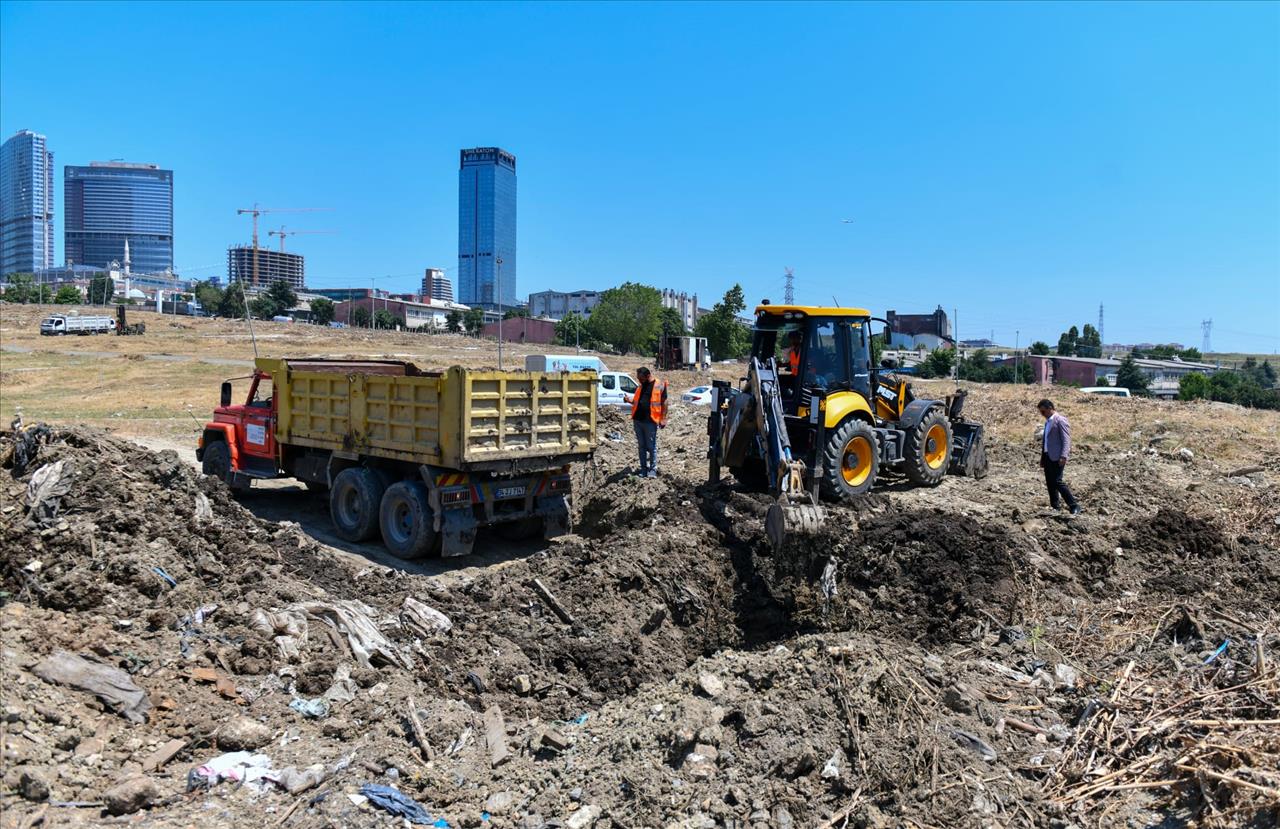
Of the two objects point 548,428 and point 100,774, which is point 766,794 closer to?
point 100,774

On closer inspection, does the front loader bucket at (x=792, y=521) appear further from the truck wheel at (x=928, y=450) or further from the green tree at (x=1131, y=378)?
the green tree at (x=1131, y=378)

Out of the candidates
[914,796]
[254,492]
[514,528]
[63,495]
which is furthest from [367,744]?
[254,492]

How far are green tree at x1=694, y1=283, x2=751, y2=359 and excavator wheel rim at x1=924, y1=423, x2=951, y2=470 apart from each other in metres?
51.4

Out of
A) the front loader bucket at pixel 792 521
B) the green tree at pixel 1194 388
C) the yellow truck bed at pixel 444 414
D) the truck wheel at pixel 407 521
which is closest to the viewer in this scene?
the front loader bucket at pixel 792 521

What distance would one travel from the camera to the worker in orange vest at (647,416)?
474 inches

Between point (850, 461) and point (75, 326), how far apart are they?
2136 inches

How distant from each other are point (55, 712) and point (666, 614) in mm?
4440

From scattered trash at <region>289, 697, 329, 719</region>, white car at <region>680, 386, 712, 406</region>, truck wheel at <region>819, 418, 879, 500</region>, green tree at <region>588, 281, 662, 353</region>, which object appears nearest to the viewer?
scattered trash at <region>289, 697, 329, 719</region>

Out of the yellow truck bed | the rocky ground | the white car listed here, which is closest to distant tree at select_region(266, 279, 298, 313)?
the white car

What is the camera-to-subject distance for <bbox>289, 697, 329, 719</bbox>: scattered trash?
548 cm

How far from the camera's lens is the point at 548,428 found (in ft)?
32.5

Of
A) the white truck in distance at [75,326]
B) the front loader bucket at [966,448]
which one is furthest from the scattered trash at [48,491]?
the white truck in distance at [75,326]

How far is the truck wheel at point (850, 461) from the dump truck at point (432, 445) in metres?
2.92

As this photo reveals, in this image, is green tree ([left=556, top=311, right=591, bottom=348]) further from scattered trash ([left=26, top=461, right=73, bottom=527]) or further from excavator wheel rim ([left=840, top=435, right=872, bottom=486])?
scattered trash ([left=26, top=461, right=73, bottom=527])
